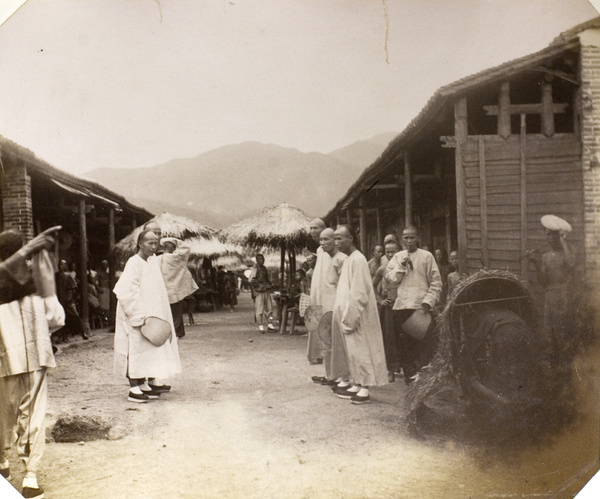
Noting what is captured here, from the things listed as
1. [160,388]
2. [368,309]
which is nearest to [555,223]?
[368,309]

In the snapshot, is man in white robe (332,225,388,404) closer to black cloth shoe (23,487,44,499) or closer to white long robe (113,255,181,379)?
white long robe (113,255,181,379)

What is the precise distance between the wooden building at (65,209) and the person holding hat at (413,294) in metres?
1.76

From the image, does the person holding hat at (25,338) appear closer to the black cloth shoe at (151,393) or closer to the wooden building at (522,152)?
the black cloth shoe at (151,393)

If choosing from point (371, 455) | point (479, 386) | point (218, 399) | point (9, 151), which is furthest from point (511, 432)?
point (9, 151)

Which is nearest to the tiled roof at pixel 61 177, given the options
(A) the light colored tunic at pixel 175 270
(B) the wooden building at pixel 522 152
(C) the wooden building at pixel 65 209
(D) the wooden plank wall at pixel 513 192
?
(C) the wooden building at pixel 65 209

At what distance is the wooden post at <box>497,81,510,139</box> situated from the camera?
12.7ft

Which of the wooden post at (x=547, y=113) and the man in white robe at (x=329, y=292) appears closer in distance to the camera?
the wooden post at (x=547, y=113)

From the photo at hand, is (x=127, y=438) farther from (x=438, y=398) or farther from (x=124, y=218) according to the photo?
(x=438, y=398)

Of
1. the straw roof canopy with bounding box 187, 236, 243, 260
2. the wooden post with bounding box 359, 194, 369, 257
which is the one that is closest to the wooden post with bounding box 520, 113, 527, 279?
the wooden post with bounding box 359, 194, 369, 257

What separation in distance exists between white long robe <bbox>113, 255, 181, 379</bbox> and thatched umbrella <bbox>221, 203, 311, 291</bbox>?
607mm

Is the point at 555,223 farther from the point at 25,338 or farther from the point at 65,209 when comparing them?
the point at 25,338

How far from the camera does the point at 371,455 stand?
3.55m

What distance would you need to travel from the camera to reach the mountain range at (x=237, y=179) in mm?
3846

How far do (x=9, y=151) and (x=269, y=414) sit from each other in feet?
7.62
